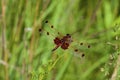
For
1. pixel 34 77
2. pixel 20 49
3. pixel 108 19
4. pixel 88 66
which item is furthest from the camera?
pixel 108 19

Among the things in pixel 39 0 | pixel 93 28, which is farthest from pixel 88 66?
pixel 39 0

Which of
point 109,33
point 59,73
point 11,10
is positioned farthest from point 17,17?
point 109,33

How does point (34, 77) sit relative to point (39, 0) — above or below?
below

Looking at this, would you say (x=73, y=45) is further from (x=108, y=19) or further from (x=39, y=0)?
(x=108, y=19)

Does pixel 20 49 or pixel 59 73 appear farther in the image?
pixel 20 49

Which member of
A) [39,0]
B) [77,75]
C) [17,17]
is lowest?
[77,75]

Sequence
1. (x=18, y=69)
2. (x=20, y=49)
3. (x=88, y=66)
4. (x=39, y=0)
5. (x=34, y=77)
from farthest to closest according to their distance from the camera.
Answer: (x=88, y=66)
(x=20, y=49)
(x=18, y=69)
(x=39, y=0)
(x=34, y=77)
